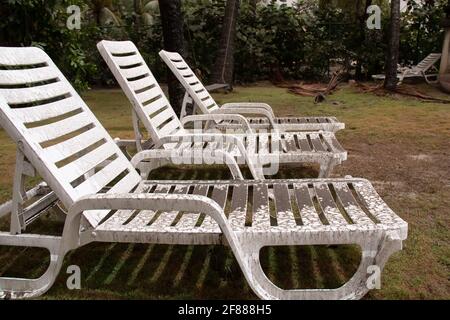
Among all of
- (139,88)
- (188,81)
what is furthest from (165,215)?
(188,81)

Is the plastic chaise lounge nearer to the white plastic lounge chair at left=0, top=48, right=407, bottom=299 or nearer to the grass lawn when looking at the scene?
the grass lawn

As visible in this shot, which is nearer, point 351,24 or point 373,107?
point 373,107

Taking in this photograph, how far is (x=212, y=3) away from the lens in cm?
1391

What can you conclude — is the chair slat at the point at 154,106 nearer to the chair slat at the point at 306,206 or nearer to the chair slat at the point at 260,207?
the chair slat at the point at 260,207

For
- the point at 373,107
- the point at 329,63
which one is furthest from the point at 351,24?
the point at 373,107

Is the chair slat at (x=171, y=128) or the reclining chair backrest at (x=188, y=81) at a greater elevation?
the reclining chair backrest at (x=188, y=81)

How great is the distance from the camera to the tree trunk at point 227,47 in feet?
37.7

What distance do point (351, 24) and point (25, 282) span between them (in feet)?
43.0

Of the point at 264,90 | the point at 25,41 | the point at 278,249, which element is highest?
the point at 25,41

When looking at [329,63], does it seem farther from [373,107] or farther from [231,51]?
[373,107]

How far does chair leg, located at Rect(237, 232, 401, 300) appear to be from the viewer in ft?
7.30

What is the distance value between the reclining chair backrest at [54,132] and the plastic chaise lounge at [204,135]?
1.97 ft

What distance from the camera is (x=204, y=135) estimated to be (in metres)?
3.65

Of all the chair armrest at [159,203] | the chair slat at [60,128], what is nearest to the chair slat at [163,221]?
the chair armrest at [159,203]
